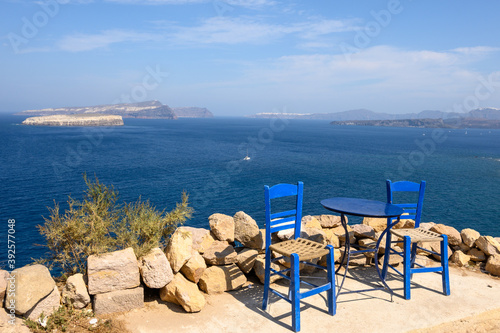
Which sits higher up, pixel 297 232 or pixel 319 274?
pixel 297 232

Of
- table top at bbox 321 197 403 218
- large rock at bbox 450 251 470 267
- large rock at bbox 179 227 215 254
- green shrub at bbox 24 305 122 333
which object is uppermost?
table top at bbox 321 197 403 218

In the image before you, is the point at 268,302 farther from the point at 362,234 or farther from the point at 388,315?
the point at 362,234

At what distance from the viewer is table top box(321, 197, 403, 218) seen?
5447 millimetres

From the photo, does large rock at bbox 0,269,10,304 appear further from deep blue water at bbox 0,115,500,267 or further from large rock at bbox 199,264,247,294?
deep blue water at bbox 0,115,500,267

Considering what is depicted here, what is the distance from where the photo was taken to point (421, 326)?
5.15 metres

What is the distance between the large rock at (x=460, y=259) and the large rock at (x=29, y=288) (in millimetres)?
7770

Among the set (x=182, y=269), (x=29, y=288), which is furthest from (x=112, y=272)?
(x=182, y=269)

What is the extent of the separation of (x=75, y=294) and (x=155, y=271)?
43.3 inches

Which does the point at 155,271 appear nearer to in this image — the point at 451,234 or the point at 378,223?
the point at 378,223

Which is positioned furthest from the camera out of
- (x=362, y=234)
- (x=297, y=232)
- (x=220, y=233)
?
(x=362, y=234)

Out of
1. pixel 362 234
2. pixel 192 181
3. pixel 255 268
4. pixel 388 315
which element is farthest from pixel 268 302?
pixel 192 181

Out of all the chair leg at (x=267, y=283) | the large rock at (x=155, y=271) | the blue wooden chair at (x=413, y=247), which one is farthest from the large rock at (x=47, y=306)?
the blue wooden chair at (x=413, y=247)

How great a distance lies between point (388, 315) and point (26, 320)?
4.99 m

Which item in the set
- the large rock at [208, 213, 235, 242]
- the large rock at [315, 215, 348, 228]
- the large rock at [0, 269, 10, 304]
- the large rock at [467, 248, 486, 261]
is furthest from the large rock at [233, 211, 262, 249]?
the large rock at [467, 248, 486, 261]
